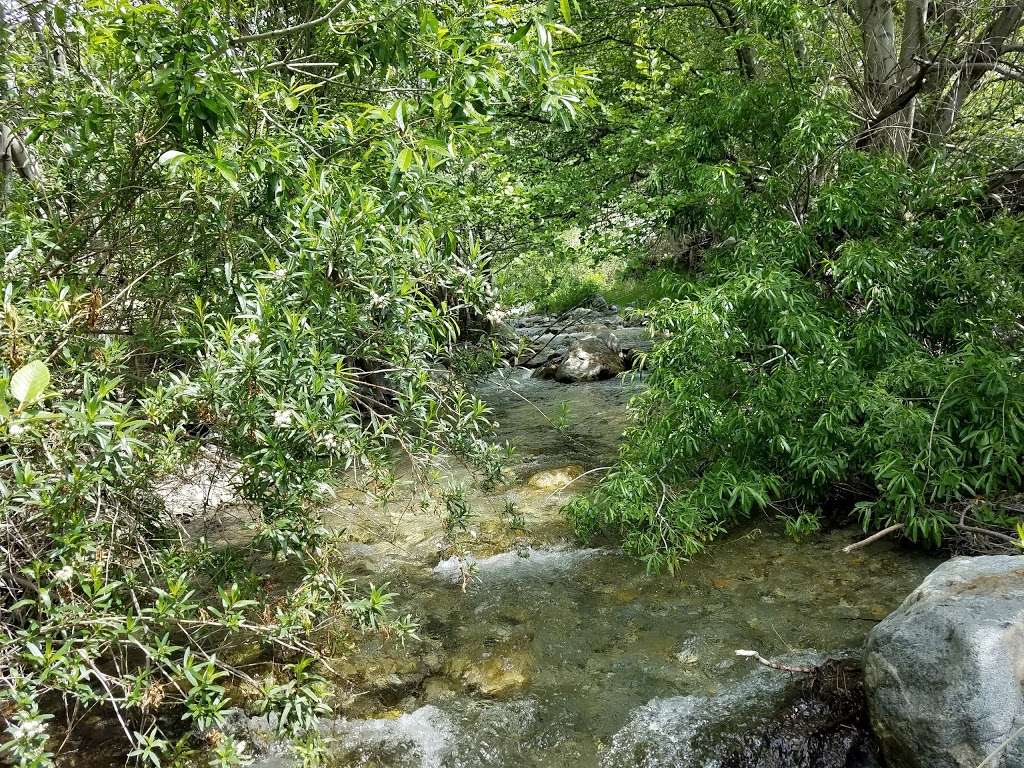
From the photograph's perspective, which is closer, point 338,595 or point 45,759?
point 45,759

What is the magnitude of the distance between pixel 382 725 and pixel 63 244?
3.28m

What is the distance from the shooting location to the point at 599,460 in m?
7.82

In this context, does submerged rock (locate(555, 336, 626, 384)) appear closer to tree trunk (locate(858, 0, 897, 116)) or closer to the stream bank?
the stream bank

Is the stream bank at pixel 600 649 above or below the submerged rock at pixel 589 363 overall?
above

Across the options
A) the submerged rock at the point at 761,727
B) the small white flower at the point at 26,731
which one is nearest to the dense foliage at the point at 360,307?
the small white flower at the point at 26,731

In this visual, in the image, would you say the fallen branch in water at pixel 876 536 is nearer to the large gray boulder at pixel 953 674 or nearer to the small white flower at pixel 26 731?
the large gray boulder at pixel 953 674

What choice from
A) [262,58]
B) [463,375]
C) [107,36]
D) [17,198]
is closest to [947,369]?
[463,375]

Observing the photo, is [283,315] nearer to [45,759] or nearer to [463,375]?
[463,375]

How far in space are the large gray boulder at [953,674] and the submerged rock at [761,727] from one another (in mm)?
306

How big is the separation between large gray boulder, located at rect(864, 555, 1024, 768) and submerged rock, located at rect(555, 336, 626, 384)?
9195 millimetres

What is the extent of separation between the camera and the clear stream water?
375 centimetres

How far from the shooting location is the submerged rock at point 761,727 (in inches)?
137

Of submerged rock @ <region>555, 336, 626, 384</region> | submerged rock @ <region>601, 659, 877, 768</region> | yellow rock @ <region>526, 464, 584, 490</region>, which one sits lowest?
submerged rock @ <region>555, 336, 626, 384</region>

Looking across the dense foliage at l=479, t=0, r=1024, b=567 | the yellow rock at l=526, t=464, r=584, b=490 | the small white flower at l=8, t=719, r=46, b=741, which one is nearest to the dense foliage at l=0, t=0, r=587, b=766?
the small white flower at l=8, t=719, r=46, b=741
